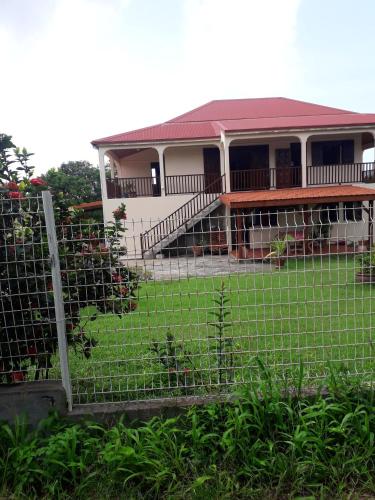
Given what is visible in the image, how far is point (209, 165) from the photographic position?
18.4 m

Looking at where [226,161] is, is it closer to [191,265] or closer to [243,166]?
[243,166]

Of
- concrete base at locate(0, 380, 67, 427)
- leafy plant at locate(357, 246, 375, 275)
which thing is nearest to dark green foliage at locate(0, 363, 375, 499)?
concrete base at locate(0, 380, 67, 427)

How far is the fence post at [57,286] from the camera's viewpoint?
2.70 metres

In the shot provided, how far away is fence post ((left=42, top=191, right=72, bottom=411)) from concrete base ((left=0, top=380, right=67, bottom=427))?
60 mm

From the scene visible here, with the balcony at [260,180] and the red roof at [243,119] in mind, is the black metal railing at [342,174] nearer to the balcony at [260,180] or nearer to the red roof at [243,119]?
the balcony at [260,180]

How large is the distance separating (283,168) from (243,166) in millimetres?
2498

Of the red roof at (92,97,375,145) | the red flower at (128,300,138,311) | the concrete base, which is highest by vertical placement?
the red roof at (92,97,375,145)

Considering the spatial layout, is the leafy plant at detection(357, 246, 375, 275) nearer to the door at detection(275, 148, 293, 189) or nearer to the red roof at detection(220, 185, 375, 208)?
the red roof at detection(220, 185, 375, 208)

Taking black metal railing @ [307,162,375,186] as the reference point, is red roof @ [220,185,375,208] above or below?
below

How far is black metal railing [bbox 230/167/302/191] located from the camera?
16812 mm

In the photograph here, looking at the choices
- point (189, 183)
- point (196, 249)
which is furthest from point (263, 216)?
point (196, 249)

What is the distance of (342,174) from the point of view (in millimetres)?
17250

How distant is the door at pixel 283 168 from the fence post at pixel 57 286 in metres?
14.9

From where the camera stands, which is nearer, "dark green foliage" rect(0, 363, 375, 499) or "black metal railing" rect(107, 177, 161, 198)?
"dark green foliage" rect(0, 363, 375, 499)
